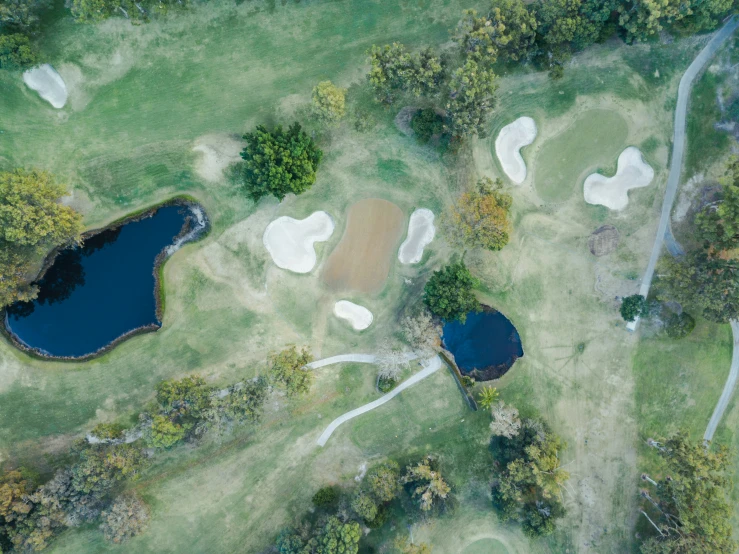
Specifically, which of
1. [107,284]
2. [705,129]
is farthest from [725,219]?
[107,284]

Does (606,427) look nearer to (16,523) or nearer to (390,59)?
(390,59)

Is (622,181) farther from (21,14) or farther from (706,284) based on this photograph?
(21,14)

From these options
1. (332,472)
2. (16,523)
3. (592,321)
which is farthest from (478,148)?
(16,523)

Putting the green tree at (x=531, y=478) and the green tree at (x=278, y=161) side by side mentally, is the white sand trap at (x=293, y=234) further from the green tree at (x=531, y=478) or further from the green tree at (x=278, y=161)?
the green tree at (x=531, y=478)

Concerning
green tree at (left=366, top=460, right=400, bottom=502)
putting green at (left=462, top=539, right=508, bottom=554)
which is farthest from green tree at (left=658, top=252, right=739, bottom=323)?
green tree at (left=366, top=460, right=400, bottom=502)

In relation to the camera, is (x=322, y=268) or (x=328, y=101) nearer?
(x=328, y=101)

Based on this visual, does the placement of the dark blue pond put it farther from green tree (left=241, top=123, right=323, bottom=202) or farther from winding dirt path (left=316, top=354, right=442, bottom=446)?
green tree (left=241, top=123, right=323, bottom=202)
